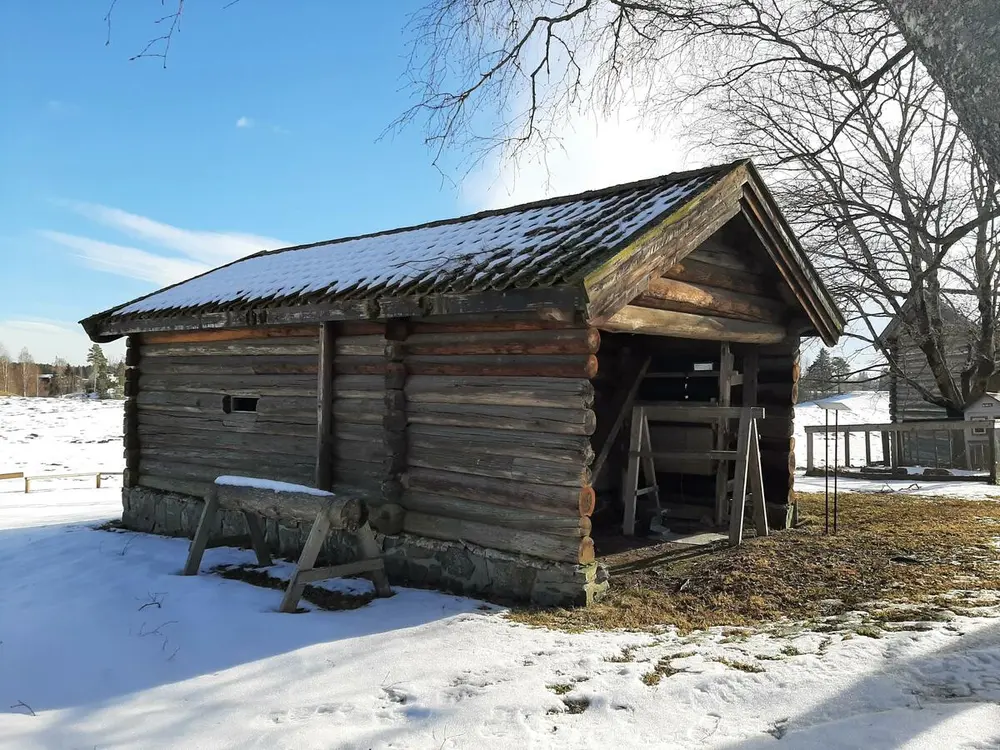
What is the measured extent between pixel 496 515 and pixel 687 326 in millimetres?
2753

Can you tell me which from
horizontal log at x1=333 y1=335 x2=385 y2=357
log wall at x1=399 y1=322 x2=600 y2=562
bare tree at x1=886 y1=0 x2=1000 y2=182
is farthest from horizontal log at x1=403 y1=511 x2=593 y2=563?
bare tree at x1=886 y1=0 x2=1000 y2=182

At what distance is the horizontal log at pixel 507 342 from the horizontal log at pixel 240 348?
1.82 metres

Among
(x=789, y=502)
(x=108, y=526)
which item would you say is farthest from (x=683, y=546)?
(x=108, y=526)

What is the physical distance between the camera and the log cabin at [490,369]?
20.0ft

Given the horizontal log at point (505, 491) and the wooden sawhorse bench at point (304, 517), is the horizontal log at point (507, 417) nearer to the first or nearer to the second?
the horizontal log at point (505, 491)

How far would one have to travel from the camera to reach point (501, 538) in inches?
254

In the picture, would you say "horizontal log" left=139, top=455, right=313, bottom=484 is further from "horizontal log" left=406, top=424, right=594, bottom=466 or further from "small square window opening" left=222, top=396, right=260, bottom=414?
"horizontal log" left=406, top=424, right=594, bottom=466

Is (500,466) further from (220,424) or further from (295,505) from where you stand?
(220,424)

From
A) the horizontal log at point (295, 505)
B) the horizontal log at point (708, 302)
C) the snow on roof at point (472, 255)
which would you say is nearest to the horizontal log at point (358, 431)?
the horizontal log at point (295, 505)

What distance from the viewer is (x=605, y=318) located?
6.01 m

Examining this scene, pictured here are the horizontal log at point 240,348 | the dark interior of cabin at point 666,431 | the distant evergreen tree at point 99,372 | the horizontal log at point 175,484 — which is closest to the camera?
the horizontal log at point 240,348

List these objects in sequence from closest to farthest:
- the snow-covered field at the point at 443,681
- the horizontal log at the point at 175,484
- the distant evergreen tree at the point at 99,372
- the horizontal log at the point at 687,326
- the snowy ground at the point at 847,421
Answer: the snow-covered field at the point at 443,681
the horizontal log at the point at 687,326
the horizontal log at the point at 175,484
the snowy ground at the point at 847,421
the distant evergreen tree at the point at 99,372

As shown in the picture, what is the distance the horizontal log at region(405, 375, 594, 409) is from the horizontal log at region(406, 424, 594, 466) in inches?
10.7

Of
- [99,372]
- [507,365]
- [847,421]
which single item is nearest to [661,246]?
[507,365]
